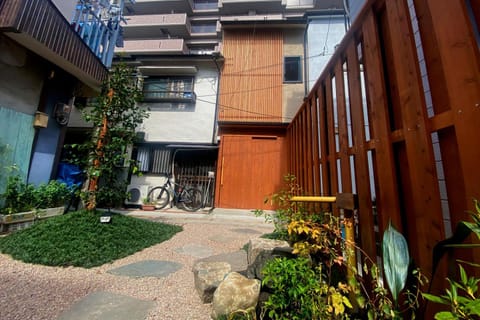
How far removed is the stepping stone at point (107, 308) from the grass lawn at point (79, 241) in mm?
737

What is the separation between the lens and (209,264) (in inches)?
71.2

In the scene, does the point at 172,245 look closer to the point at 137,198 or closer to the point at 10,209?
the point at 10,209

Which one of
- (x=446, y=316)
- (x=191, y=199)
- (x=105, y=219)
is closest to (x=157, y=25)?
(x=191, y=199)

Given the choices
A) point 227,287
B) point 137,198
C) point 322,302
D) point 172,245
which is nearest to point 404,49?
point 322,302

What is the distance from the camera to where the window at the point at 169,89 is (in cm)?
649

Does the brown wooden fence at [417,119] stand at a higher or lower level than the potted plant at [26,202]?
higher

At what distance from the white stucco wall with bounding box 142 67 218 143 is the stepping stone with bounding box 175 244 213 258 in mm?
3893

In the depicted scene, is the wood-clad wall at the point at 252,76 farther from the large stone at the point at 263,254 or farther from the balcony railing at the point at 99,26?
the large stone at the point at 263,254

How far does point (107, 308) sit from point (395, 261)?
6.33ft

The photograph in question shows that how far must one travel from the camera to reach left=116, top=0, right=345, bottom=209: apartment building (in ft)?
17.6

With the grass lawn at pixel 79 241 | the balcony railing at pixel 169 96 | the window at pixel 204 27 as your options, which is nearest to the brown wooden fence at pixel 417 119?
the grass lawn at pixel 79 241

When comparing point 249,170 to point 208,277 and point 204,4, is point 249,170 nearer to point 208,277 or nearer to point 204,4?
point 208,277

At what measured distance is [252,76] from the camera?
20.4ft

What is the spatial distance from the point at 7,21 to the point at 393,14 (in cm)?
524
